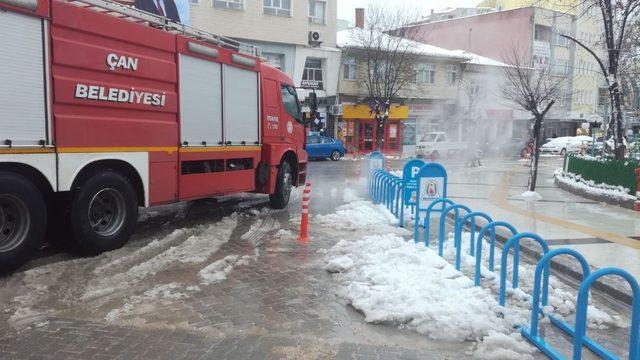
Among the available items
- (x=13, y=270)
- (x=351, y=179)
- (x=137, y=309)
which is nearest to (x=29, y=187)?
(x=13, y=270)

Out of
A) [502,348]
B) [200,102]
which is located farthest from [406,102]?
[502,348]

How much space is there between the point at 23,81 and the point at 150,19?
2304mm

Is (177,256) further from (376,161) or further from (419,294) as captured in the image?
(376,161)

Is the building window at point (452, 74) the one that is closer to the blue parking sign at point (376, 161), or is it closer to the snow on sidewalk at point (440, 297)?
the blue parking sign at point (376, 161)

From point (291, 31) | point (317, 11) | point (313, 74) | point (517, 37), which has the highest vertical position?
point (517, 37)

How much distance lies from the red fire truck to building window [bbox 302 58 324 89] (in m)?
24.5

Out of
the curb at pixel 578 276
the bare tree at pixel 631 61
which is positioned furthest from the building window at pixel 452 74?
the curb at pixel 578 276

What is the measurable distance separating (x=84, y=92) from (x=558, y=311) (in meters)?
5.86

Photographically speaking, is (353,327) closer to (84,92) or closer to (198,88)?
(84,92)

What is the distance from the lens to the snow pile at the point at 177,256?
18.8ft

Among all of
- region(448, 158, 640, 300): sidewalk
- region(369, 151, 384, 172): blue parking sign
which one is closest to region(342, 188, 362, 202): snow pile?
region(369, 151, 384, 172): blue parking sign

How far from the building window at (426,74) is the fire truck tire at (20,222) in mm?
35219

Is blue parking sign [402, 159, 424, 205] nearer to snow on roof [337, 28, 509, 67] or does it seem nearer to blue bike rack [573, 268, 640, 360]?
blue bike rack [573, 268, 640, 360]

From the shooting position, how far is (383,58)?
3497 cm
